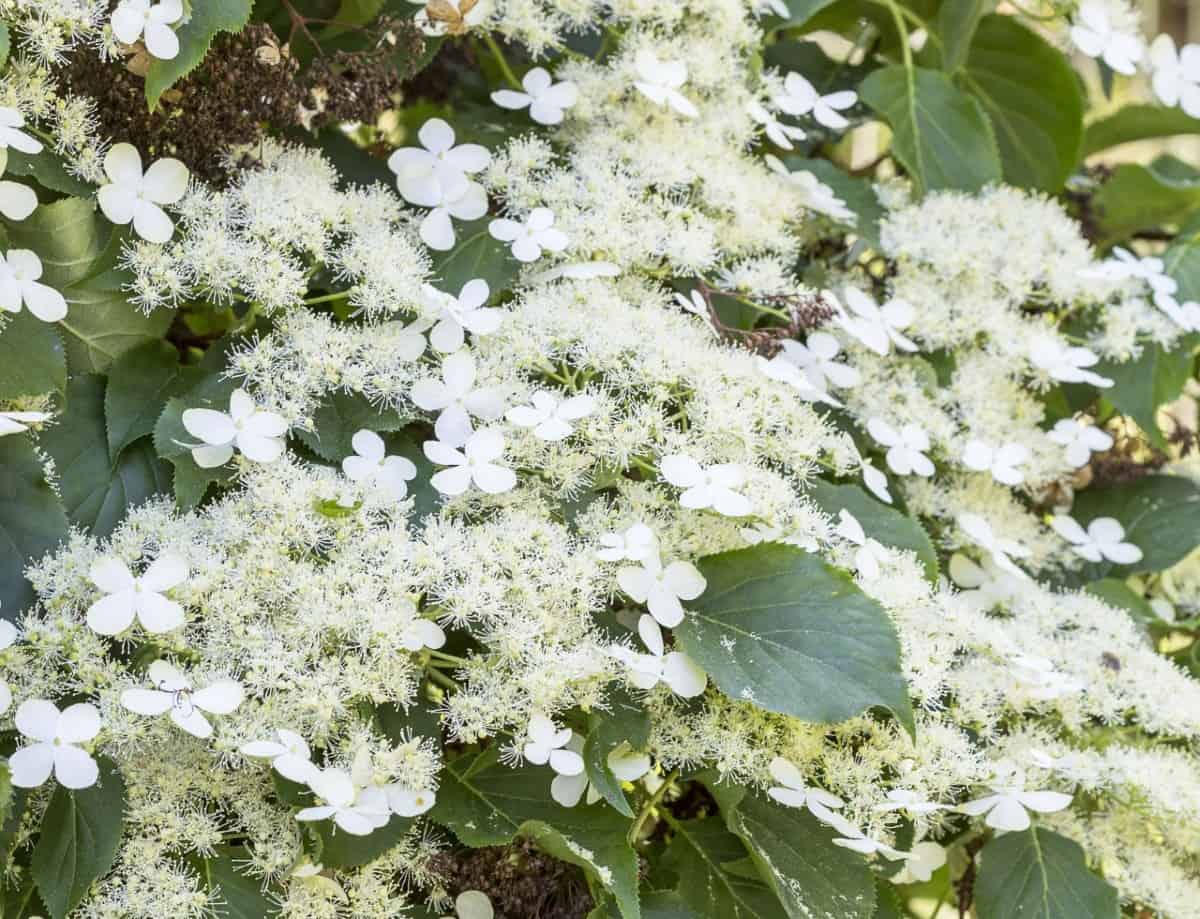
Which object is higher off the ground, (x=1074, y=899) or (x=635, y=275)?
(x=635, y=275)

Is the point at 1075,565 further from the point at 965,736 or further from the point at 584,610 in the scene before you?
the point at 584,610

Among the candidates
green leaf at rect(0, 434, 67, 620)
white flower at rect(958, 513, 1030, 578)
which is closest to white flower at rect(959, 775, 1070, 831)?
white flower at rect(958, 513, 1030, 578)

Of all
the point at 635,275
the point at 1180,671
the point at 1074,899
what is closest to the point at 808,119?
the point at 635,275

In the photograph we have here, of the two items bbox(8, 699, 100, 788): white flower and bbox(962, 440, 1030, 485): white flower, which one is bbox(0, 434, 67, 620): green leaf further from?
bbox(962, 440, 1030, 485): white flower

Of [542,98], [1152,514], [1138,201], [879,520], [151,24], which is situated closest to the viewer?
[151,24]

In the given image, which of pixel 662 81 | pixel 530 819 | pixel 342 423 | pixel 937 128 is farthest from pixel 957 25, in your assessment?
pixel 530 819

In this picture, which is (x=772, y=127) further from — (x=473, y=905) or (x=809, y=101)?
(x=473, y=905)

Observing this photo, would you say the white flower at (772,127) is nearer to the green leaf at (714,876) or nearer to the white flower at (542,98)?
the white flower at (542,98)
